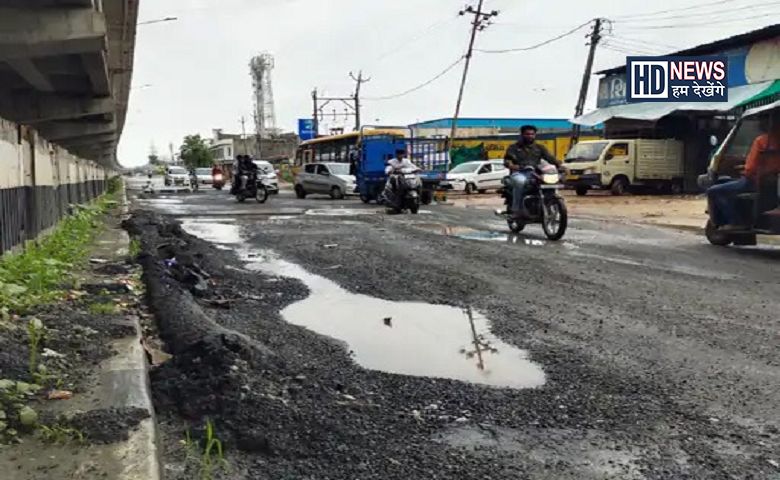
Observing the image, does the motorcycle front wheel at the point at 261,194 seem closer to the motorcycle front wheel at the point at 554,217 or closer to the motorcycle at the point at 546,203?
the motorcycle at the point at 546,203

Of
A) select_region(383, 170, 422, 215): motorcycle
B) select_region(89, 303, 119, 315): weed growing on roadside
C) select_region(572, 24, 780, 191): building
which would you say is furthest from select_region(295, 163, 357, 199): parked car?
select_region(89, 303, 119, 315): weed growing on roadside

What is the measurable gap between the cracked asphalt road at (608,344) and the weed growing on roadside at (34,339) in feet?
5.79

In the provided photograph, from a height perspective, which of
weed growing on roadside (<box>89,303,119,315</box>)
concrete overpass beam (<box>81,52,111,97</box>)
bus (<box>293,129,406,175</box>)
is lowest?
weed growing on roadside (<box>89,303,119,315</box>)

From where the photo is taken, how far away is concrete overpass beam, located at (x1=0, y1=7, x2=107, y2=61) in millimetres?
10383

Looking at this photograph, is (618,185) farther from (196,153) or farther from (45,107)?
(196,153)

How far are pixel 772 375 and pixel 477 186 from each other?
91.5 feet

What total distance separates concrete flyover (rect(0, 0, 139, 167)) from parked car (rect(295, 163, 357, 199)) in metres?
8.29

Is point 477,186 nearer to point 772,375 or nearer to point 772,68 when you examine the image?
point 772,68

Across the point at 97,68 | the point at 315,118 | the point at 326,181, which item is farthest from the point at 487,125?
the point at 97,68

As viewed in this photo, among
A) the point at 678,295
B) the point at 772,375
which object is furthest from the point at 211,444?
the point at 678,295

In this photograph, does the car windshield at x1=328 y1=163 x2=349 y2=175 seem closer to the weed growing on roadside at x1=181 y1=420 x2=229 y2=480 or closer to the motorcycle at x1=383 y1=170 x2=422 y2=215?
the motorcycle at x1=383 y1=170 x2=422 y2=215

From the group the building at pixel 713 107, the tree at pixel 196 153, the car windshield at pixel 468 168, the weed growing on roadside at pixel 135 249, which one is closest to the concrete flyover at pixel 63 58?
the weed growing on roadside at pixel 135 249

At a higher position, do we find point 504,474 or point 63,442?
point 63,442

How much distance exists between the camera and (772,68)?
80.4 ft
